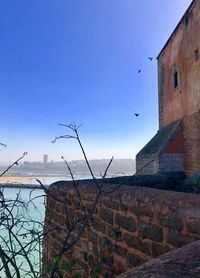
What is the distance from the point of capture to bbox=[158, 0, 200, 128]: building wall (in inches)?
411

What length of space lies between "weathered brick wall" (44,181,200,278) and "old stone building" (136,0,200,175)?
7.42 metres

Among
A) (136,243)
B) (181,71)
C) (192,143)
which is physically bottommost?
(136,243)

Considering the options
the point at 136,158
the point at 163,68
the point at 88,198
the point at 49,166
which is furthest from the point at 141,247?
the point at 49,166

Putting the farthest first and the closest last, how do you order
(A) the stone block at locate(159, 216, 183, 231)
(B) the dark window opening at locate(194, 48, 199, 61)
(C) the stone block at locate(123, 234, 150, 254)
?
(B) the dark window opening at locate(194, 48, 199, 61) < (C) the stone block at locate(123, 234, 150, 254) < (A) the stone block at locate(159, 216, 183, 231)

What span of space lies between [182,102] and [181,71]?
1258 millimetres

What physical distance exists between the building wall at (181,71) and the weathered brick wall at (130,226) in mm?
7773

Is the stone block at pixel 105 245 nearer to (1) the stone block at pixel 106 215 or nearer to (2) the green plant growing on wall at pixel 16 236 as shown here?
(1) the stone block at pixel 106 215

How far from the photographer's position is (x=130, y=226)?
9.31 feet

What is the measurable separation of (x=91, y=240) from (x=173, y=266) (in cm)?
238

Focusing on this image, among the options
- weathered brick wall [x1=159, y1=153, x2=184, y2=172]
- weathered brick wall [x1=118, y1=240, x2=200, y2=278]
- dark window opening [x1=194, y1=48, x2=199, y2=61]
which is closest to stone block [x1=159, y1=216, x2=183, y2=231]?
weathered brick wall [x1=118, y1=240, x2=200, y2=278]

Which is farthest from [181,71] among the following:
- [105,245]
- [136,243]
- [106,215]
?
[136,243]

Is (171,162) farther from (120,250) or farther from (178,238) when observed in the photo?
(178,238)

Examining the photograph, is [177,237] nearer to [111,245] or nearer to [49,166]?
[111,245]

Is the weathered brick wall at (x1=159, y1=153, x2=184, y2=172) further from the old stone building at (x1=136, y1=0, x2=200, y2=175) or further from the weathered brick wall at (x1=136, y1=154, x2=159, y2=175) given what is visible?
the weathered brick wall at (x1=136, y1=154, x2=159, y2=175)
